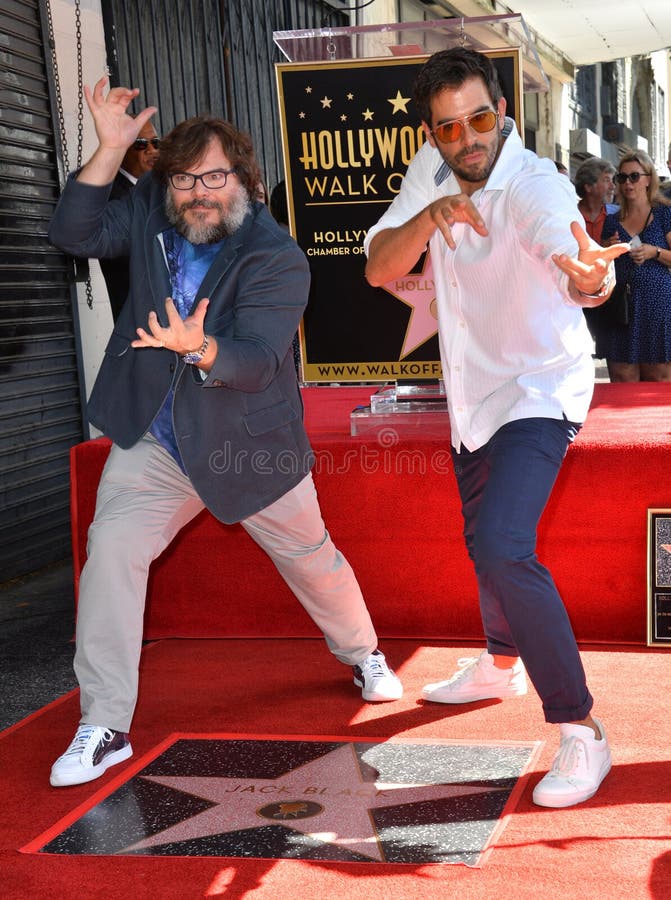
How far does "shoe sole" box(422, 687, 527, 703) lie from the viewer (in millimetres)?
3678

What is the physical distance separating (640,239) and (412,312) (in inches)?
84.8

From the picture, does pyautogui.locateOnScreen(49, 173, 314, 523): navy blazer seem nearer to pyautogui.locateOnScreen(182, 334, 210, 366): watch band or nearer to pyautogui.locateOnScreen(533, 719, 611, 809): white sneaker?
pyautogui.locateOnScreen(182, 334, 210, 366): watch band

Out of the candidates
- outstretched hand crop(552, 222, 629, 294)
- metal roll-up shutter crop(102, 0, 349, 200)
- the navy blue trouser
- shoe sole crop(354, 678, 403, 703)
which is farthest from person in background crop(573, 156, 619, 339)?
outstretched hand crop(552, 222, 629, 294)

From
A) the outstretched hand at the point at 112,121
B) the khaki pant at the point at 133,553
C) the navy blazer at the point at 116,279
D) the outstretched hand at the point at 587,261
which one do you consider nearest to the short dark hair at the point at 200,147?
the outstretched hand at the point at 112,121

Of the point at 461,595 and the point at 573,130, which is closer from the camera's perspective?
the point at 461,595

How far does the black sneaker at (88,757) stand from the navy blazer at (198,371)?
707mm

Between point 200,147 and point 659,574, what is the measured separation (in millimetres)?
2134

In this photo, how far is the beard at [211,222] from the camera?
3.31 metres

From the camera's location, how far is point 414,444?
4.30 m

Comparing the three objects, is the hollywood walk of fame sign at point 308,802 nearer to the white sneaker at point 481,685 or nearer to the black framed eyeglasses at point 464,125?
the white sneaker at point 481,685

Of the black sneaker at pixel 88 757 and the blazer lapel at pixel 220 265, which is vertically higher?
the blazer lapel at pixel 220 265

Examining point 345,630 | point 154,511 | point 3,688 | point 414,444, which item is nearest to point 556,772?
point 345,630

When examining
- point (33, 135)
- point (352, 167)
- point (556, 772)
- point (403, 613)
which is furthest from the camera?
point (33, 135)

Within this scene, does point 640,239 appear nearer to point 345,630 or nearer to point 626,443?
point 626,443
